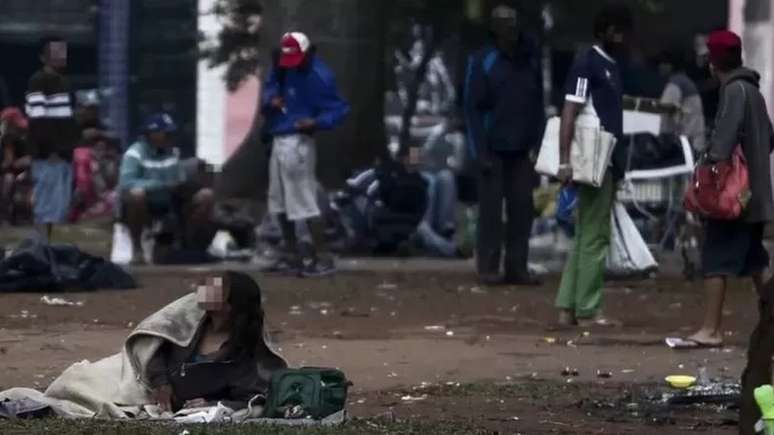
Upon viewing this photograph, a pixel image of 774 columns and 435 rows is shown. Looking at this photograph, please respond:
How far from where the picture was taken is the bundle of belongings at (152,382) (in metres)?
8.66

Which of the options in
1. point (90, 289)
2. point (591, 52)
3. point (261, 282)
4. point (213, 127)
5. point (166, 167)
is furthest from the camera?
point (213, 127)

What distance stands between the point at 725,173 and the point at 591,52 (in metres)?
1.40

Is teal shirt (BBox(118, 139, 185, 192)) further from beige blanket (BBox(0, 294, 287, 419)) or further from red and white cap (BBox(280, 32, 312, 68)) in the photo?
beige blanket (BBox(0, 294, 287, 419))

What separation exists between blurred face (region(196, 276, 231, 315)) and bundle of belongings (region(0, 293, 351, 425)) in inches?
2.5

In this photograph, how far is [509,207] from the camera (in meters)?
15.0

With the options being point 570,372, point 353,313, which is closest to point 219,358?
point 570,372

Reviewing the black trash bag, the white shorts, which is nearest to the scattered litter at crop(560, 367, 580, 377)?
the black trash bag

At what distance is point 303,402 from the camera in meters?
8.43

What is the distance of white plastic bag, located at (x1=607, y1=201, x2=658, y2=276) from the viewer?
14.0 metres

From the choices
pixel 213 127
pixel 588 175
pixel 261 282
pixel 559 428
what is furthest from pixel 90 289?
pixel 213 127

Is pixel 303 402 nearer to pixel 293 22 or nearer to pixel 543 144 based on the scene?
pixel 543 144

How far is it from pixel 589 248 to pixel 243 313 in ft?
13.5

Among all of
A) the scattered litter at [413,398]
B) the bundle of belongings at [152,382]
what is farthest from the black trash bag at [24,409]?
the scattered litter at [413,398]

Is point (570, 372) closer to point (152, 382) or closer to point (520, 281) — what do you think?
point (152, 382)
